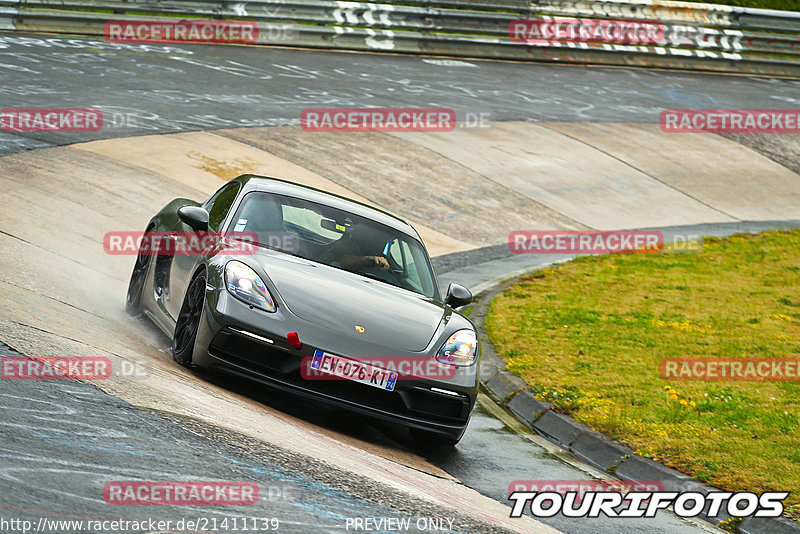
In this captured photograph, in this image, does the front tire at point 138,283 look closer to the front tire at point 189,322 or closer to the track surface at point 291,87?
the front tire at point 189,322

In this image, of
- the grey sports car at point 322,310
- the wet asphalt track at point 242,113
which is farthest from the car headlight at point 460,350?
the wet asphalt track at point 242,113

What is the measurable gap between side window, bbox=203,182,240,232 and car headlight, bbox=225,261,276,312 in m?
0.97

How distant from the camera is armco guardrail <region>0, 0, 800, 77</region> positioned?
20266 mm

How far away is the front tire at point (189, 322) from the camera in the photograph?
6691 millimetres

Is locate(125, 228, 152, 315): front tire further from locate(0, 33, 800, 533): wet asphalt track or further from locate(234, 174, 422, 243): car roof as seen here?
locate(0, 33, 800, 533): wet asphalt track

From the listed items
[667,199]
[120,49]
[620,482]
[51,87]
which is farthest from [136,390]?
[120,49]

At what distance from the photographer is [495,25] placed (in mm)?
24016

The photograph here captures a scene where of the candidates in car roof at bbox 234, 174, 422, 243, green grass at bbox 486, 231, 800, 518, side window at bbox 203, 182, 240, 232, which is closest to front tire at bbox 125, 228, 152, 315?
side window at bbox 203, 182, 240, 232

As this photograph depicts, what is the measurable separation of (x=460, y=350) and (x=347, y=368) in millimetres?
918

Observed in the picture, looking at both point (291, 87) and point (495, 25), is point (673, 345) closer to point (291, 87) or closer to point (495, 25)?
point (291, 87)

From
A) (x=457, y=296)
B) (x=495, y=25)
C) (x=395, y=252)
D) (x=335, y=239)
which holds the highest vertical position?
(x=495, y=25)

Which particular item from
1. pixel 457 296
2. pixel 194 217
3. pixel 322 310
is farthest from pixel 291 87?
pixel 322 310

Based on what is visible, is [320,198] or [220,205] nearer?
[320,198]

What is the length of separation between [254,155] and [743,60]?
16329 mm
